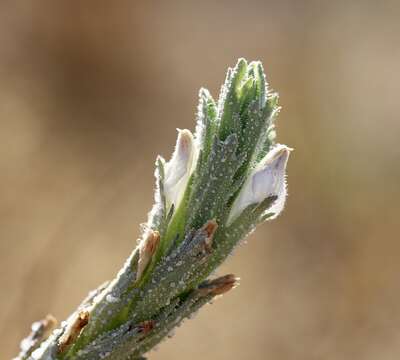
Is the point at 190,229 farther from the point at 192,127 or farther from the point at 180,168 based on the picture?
the point at 192,127

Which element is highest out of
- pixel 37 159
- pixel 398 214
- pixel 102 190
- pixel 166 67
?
pixel 166 67

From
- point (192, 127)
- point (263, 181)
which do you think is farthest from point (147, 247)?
point (192, 127)

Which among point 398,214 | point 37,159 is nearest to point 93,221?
point 37,159

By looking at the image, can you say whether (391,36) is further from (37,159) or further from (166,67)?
(37,159)

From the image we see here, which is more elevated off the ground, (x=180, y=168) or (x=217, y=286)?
(x=180, y=168)

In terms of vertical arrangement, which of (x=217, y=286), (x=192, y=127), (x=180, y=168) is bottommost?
(x=217, y=286)

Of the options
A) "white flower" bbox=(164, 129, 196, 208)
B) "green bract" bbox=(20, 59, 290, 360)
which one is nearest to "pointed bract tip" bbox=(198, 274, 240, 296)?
"green bract" bbox=(20, 59, 290, 360)

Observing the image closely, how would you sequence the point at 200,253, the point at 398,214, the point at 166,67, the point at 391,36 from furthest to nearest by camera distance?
the point at 391,36 < the point at 166,67 < the point at 398,214 < the point at 200,253

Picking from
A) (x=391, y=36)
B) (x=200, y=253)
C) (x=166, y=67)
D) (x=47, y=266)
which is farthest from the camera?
(x=391, y=36)
